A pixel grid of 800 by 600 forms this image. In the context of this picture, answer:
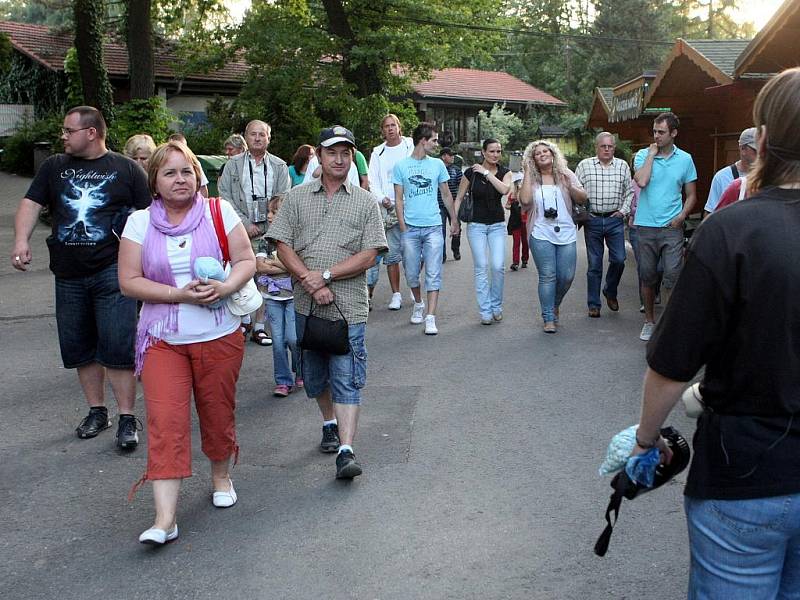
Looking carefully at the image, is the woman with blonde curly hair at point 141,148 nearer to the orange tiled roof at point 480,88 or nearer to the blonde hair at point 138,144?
the blonde hair at point 138,144

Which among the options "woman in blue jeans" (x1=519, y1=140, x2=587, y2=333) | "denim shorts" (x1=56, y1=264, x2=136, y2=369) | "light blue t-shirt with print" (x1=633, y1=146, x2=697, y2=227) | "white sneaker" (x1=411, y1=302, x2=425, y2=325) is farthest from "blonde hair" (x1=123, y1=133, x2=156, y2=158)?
"light blue t-shirt with print" (x1=633, y1=146, x2=697, y2=227)

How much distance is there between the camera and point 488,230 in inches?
372

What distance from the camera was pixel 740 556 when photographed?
7.19ft

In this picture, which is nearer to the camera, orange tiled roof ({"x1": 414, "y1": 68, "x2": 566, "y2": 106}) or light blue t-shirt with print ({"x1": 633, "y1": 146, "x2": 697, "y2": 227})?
light blue t-shirt with print ({"x1": 633, "y1": 146, "x2": 697, "y2": 227})

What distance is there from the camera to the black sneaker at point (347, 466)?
493cm

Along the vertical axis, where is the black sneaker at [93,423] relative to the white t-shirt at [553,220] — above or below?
below

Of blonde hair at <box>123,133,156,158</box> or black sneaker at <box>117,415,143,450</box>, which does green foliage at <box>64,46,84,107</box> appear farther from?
black sneaker at <box>117,415,143,450</box>

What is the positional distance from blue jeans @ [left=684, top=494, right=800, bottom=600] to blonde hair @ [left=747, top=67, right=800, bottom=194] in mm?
761

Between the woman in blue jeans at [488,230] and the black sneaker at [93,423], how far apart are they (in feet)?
14.5

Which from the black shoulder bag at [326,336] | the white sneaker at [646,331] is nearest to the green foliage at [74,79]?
the white sneaker at [646,331]

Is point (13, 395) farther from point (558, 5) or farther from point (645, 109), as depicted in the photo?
point (558, 5)

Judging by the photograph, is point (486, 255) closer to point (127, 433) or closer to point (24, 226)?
point (127, 433)

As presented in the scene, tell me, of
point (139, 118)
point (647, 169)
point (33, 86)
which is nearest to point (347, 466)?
point (647, 169)

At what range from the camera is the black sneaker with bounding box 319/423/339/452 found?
18.2 ft
